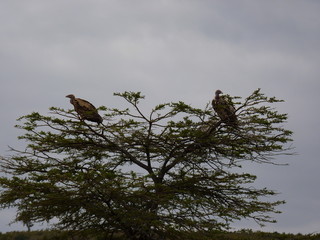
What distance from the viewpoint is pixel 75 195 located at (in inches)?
554

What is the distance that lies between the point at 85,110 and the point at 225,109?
480 centimetres

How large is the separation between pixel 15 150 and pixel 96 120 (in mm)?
3171

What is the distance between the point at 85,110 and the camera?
15.3 m

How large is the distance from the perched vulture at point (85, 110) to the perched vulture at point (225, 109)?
4009mm

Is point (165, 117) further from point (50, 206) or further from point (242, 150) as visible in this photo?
point (50, 206)

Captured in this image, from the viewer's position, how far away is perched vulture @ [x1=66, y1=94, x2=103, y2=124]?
1516 centimetres

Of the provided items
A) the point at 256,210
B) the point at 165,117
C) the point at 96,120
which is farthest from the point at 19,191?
the point at 256,210

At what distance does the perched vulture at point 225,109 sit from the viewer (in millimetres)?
15164

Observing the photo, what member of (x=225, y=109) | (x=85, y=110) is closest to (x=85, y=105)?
(x=85, y=110)

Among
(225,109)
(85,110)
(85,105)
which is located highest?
(85,105)

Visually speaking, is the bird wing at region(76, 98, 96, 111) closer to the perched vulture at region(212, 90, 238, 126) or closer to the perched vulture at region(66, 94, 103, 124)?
the perched vulture at region(66, 94, 103, 124)

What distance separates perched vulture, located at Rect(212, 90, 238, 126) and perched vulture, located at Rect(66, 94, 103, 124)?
4009 mm

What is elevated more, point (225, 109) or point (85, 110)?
point (85, 110)

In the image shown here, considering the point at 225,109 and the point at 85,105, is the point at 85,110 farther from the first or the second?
the point at 225,109
